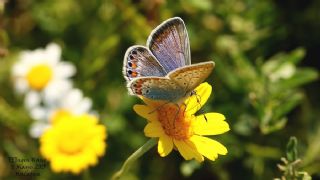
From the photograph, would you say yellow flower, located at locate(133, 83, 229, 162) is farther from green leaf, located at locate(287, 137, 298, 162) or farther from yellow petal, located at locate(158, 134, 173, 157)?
green leaf, located at locate(287, 137, 298, 162)

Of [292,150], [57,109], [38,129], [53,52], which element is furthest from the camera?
[53,52]

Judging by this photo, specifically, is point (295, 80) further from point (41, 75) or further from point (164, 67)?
point (41, 75)

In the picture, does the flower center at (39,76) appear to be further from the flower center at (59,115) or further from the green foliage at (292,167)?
the green foliage at (292,167)

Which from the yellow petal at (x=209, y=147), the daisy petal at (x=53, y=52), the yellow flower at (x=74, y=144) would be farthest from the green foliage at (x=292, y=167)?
the daisy petal at (x=53, y=52)

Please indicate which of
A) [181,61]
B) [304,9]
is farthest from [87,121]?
[304,9]

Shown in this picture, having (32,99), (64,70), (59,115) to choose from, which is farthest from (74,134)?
(64,70)

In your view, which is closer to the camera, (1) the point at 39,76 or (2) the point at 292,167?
(2) the point at 292,167
